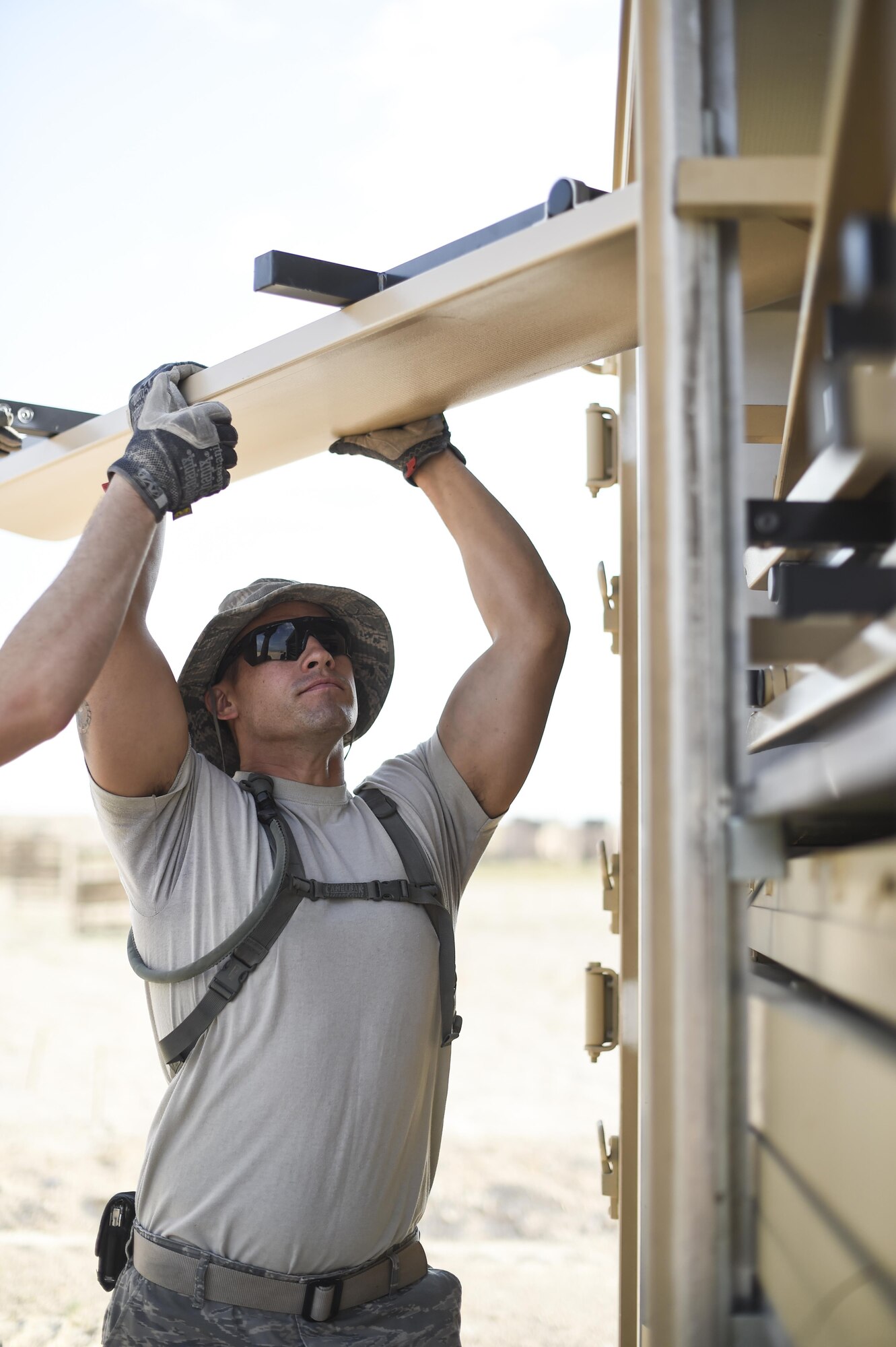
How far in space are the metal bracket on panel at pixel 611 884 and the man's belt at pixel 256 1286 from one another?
78 cm

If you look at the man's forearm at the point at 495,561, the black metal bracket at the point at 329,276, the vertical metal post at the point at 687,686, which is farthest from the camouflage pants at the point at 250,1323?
the black metal bracket at the point at 329,276

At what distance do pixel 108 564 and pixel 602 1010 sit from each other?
4.03ft

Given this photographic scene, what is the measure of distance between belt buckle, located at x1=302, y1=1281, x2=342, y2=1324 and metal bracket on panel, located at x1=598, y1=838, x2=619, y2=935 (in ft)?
2.67

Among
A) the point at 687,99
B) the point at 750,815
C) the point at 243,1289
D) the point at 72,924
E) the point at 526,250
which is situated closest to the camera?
the point at 750,815

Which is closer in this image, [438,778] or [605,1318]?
[438,778]

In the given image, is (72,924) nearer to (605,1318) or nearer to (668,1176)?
(605,1318)

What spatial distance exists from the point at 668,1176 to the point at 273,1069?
1022mm

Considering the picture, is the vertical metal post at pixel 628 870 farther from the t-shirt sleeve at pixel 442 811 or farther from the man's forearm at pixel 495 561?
the t-shirt sleeve at pixel 442 811

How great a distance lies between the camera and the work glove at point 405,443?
6.81 feet

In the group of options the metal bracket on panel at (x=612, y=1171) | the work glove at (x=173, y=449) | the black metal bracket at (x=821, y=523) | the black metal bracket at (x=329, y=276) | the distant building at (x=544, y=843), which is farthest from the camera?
the distant building at (x=544, y=843)

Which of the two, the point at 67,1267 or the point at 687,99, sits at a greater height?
the point at 687,99

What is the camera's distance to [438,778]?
2.17 metres

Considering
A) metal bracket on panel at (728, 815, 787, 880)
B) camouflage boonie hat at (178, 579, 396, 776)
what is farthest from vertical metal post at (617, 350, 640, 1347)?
metal bracket on panel at (728, 815, 787, 880)

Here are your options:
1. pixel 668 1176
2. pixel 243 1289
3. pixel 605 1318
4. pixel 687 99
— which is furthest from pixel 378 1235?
pixel 605 1318
